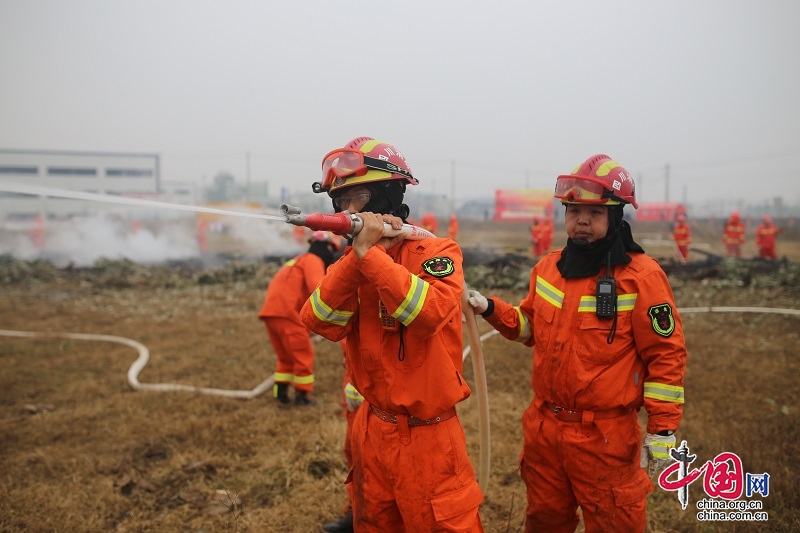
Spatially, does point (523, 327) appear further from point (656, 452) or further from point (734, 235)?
point (734, 235)

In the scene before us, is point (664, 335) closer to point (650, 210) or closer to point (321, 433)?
point (321, 433)

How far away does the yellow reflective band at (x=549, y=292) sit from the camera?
10.1 feet

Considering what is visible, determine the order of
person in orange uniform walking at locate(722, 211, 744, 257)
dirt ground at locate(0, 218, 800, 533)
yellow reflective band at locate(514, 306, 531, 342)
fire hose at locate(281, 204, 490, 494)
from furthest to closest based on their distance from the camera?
1. person in orange uniform walking at locate(722, 211, 744, 257)
2. dirt ground at locate(0, 218, 800, 533)
3. yellow reflective band at locate(514, 306, 531, 342)
4. fire hose at locate(281, 204, 490, 494)

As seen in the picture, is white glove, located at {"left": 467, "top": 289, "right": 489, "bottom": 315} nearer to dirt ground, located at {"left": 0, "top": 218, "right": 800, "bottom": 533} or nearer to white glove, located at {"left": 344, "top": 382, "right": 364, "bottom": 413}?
white glove, located at {"left": 344, "top": 382, "right": 364, "bottom": 413}

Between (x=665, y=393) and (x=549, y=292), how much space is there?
0.79 metres

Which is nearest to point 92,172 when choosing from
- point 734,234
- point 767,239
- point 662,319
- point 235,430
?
point 734,234

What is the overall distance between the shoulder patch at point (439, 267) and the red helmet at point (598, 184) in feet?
3.10

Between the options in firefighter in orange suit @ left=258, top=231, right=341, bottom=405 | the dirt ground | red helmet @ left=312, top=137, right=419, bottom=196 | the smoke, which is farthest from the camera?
the smoke

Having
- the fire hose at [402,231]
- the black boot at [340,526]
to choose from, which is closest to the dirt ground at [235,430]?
the black boot at [340,526]

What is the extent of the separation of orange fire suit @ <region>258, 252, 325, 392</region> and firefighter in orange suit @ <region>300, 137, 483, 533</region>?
3.62 metres

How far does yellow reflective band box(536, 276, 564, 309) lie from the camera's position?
308cm

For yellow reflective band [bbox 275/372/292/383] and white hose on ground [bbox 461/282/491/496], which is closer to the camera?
white hose on ground [bbox 461/282/491/496]

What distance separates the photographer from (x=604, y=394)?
112 inches

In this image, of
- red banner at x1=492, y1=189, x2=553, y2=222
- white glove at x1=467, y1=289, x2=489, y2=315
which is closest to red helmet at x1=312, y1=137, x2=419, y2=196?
white glove at x1=467, y1=289, x2=489, y2=315
